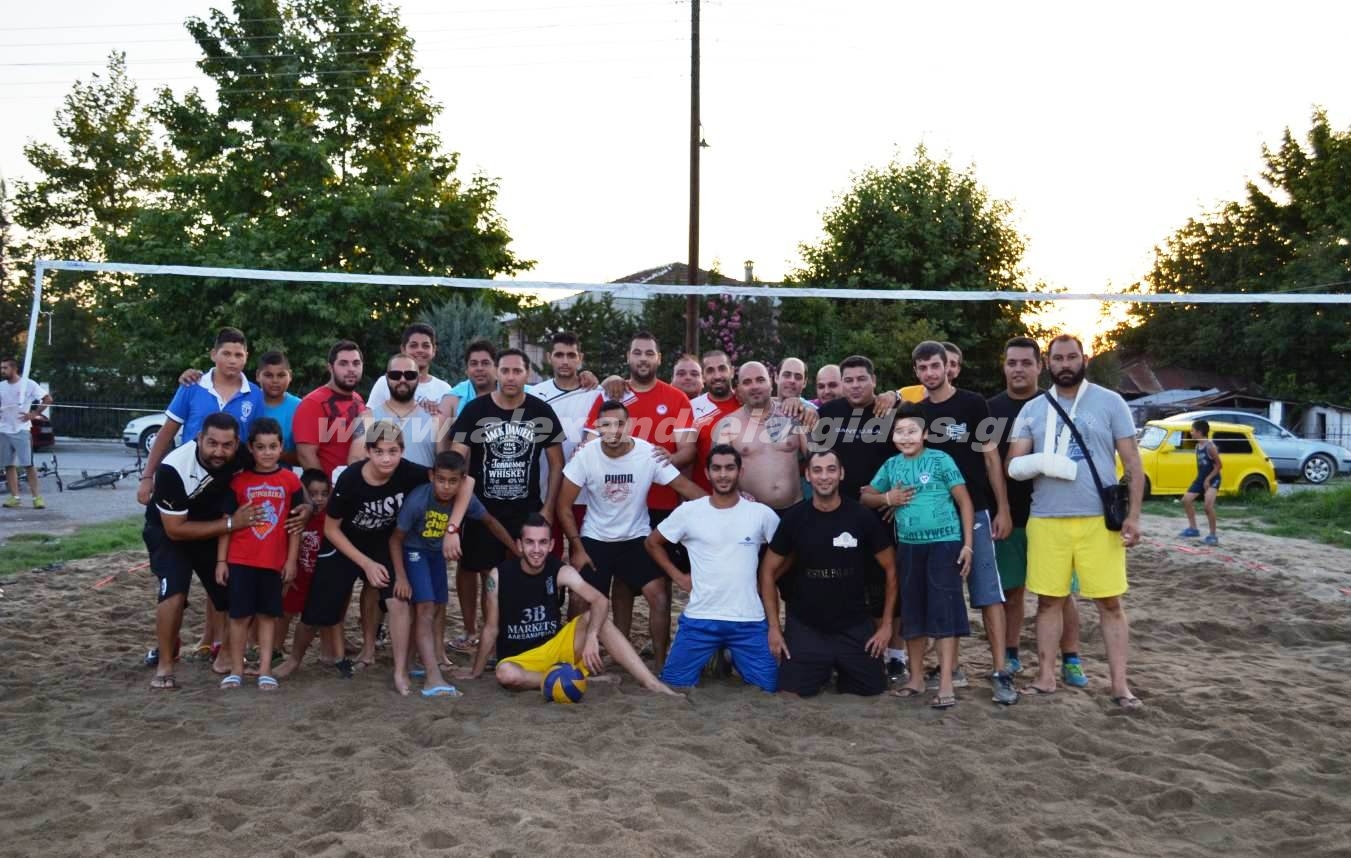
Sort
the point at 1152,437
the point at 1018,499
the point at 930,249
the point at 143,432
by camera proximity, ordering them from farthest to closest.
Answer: the point at 930,249
the point at 143,432
the point at 1152,437
the point at 1018,499

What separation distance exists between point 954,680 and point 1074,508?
1.04 m

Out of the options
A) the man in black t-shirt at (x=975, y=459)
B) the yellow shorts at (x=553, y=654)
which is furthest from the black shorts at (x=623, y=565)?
the man in black t-shirt at (x=975, y=459)

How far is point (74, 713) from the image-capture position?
15.7 ft

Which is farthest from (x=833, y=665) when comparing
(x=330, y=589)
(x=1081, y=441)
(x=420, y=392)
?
(x=420, y=392)

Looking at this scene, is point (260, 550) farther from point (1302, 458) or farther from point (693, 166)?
point (1302, 458)

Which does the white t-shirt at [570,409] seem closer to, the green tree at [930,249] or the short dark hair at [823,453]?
the short dark hair at [823,453]

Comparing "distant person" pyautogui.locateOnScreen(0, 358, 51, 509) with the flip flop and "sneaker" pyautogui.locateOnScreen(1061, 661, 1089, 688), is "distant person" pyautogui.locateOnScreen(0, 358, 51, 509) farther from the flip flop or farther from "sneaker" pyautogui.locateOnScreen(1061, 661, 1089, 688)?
"sneaker" pyautogui.locateOnScreen(1061, 661, 1089, 688)

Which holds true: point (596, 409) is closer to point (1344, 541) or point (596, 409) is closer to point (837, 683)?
point (837, 683)

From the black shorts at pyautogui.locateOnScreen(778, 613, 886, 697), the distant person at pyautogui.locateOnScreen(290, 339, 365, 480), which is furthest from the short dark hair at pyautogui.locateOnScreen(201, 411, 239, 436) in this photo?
the black shorts at pyautogui.locateOnScreen(778, 613, 886, 697)

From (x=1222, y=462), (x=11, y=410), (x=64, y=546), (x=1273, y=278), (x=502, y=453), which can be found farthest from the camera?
(x=1273, y=278)

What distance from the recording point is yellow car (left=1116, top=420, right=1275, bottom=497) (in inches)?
589

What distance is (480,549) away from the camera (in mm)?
5660

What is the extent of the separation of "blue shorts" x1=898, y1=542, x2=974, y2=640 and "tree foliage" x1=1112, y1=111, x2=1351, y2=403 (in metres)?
29.4

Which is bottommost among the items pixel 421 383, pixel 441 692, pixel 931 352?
pixel 441 692
